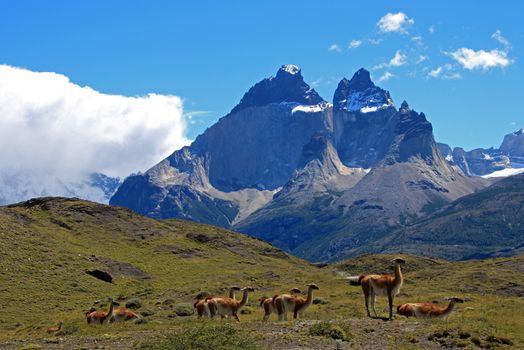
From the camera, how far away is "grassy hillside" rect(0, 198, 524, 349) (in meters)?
33.5

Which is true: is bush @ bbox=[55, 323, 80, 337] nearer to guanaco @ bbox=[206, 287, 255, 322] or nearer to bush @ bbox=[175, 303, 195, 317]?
guanaco @ bbox=[206, 287, 255, 322]

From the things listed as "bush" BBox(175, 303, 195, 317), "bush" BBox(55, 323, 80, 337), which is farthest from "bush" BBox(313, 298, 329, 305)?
"bush" BBox(55, 323, 80, 337)

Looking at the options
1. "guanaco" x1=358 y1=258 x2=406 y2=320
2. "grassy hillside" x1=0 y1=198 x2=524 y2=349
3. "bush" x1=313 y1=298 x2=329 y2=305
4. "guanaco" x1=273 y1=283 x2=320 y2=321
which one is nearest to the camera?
"grassy hillside" x1=0 y1=198 x2=524 y2=349

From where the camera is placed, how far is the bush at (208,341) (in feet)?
95.3

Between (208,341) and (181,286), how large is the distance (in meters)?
64.5

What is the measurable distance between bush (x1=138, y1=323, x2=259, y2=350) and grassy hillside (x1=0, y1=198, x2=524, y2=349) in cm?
8

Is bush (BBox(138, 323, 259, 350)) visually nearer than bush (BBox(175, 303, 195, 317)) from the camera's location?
Yes

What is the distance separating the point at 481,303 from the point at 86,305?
4412 centimetres

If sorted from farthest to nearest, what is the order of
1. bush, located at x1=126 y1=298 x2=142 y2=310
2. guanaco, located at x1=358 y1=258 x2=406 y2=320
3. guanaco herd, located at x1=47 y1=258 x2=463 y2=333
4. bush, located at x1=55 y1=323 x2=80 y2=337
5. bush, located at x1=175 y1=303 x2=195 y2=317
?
bush, located at x1=126 y1=298 x2=142 y2=310 → bush, located at x1=175 y1=303 x2=195 y2=317 → bush, located at x1=55 y1=323 x2=80 y2=337 → guanaco herd, located at x1=47 y1=258 x2=463 y2=333 → guanaco, located at x1=358 y1=258 x2=406 y2=320

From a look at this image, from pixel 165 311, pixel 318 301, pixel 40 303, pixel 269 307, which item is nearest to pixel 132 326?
pixel 269 307

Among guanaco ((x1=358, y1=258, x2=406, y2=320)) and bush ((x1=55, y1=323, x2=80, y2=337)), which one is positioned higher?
guanaco ((x1=358, y1=258, x2=406, y2=320))

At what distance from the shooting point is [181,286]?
92.7 meters

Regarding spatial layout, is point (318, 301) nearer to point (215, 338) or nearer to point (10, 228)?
point (215, 338)

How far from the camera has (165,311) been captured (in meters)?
59.2
